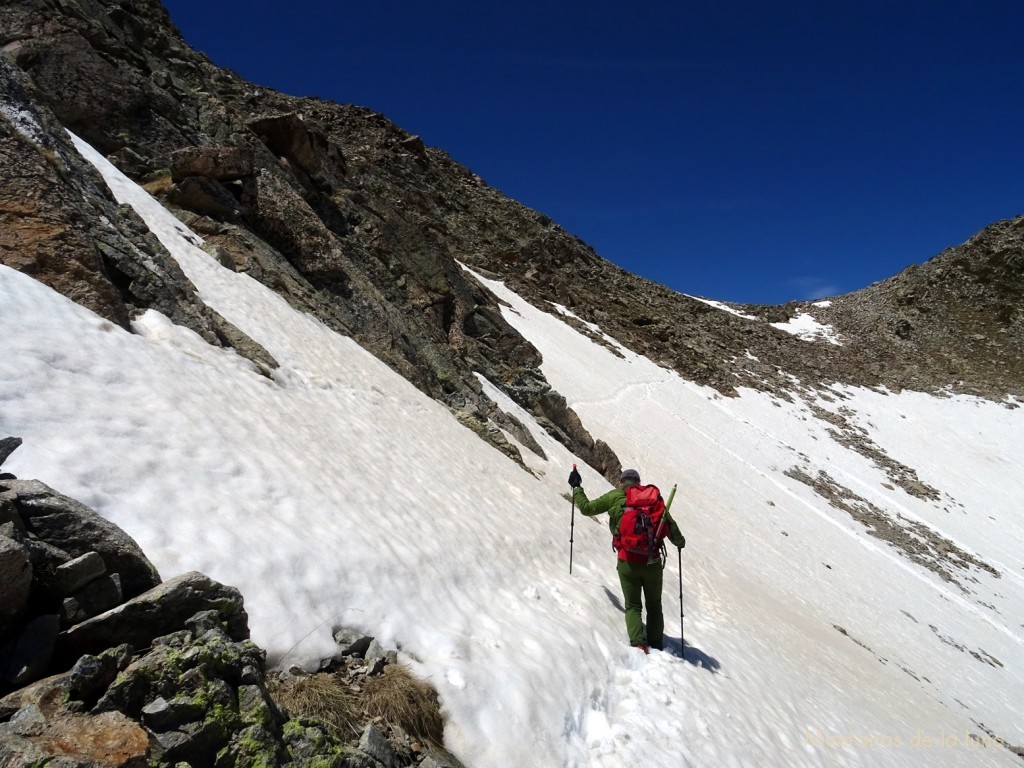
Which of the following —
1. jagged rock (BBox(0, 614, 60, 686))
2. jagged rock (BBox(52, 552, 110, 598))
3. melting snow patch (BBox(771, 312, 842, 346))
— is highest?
melting snow patch (BBox(771, 312, 842, 346))

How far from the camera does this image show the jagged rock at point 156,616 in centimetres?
295

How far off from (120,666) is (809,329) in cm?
7901

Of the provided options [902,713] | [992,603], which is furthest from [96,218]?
[992,603]

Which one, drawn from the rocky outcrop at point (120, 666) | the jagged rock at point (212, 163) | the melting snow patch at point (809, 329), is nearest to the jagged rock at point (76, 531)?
the rocky outcrop at point (120, 666)

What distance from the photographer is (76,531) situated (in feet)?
10.5

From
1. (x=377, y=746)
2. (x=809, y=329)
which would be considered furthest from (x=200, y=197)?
(x=809, y=329)

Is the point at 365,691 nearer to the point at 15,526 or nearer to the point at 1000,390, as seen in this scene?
the point at 15,526

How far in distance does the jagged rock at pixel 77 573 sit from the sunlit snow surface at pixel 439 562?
113 centimetres

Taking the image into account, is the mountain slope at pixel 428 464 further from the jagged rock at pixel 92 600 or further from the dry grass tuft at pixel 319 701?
the jagged rock at pixel 92 600

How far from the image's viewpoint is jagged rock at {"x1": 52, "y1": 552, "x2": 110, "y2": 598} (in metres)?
3.00

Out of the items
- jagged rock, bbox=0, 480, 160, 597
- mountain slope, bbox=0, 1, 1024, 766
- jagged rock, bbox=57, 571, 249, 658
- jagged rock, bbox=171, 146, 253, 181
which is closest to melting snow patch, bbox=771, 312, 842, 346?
mountain slope, bbox=0, 1, 1024, 766

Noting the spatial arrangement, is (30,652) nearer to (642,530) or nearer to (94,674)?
(94,674)

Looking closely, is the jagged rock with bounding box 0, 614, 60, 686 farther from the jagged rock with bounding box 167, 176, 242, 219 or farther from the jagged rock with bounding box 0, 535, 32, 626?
the jagged rock with bounding box 167, 176, 242, 219

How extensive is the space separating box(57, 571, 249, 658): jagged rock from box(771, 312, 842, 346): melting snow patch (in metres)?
73.5
